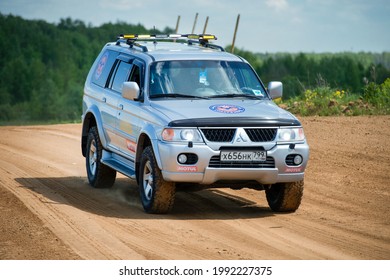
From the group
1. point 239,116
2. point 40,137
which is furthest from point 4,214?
point 40,137

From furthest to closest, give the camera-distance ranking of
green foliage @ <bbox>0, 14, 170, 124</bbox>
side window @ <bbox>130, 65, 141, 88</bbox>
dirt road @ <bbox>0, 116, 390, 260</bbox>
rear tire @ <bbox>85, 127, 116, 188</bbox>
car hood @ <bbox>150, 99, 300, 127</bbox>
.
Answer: green foliage @ <bbox>0, 14, 170, 124</bbox>, rear tire @ <bbox>85, 127, 116, 188</bbox>, side window @ <bbox>130, 65, 141, 88</bbox>, car hood @ <bbox>150, 99, 300, 127</bbox>, dirt road @ <bbox>0, 116, 390, 260</bbox>

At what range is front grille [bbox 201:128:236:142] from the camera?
13.3 meters

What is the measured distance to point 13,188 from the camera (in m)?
15.9

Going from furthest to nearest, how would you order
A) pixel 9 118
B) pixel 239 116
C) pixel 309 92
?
1. pixel 9 118
2. pixel 309 92
3. pixel 239 116

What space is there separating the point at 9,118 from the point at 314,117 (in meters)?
91.4

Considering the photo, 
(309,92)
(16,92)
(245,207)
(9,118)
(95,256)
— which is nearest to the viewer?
(95,256)

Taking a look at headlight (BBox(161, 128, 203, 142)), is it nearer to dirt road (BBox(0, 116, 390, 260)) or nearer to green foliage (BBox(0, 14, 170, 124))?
dirt road (BBox(0, 116, 390, 260))

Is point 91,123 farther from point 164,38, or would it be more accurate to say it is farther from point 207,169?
point 207,169

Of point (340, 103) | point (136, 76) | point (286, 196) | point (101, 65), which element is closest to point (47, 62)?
point (340, 103)

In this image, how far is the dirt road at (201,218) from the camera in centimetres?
1170

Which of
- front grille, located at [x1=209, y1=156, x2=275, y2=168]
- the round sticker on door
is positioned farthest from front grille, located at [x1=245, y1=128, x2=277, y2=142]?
the round sticker on door

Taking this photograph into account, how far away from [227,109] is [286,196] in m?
1.26

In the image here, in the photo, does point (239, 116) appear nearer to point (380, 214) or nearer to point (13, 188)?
point (380, 214)

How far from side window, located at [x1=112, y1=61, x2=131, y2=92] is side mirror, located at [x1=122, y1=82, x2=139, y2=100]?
0.99m
